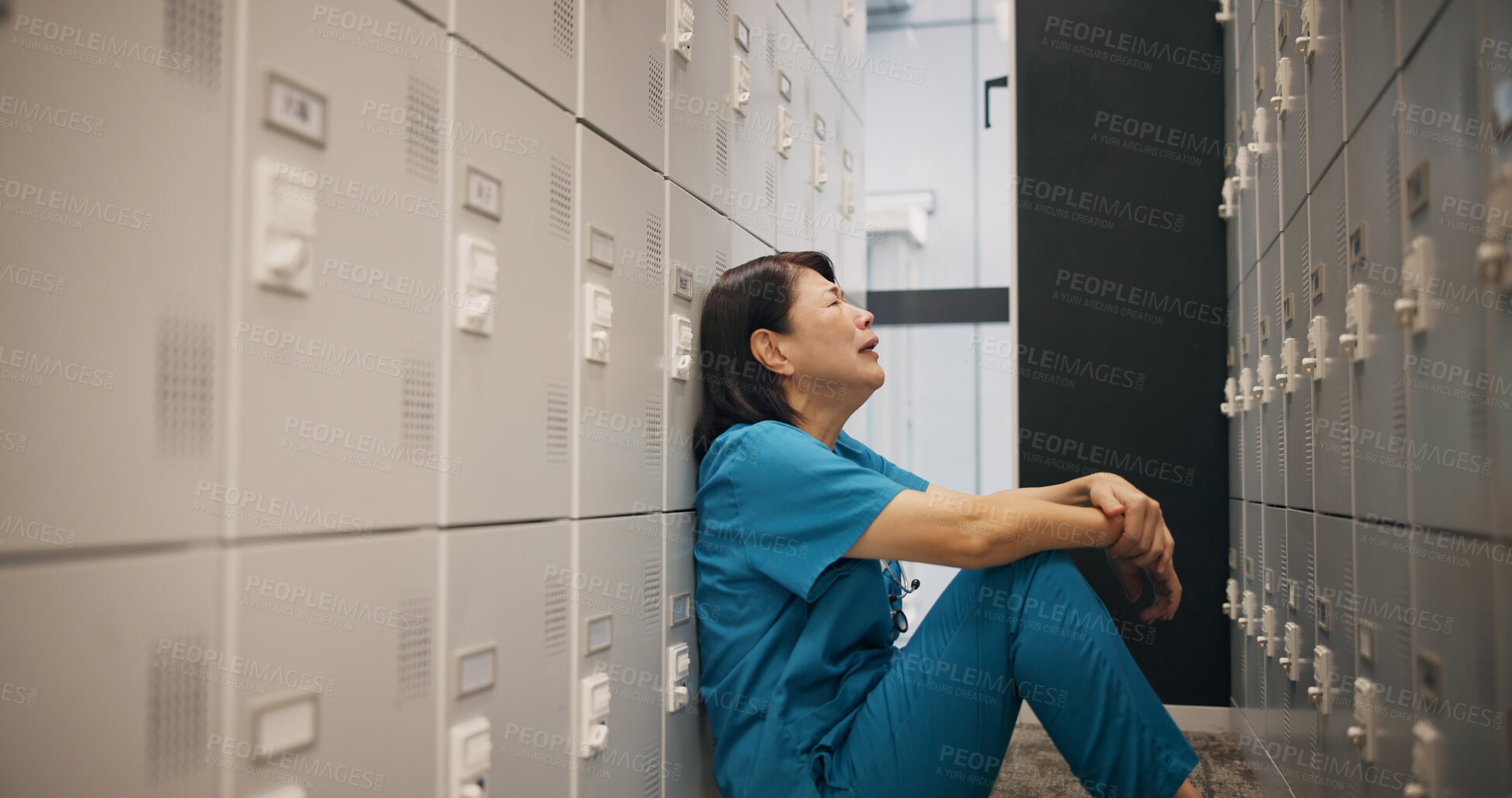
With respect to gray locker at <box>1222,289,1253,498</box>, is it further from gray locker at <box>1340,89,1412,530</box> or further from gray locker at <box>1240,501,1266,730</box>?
gray locker at <box>1340,89,1412,530</box>

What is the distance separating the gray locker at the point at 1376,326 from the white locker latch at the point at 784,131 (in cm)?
137

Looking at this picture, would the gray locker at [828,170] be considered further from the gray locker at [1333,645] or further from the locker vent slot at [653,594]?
the gray locker at [1333,645]

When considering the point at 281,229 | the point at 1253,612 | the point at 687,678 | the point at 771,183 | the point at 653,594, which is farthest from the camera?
the point at 1253,612

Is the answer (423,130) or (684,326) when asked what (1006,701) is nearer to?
(684,326)

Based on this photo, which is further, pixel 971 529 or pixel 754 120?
pixel 754 120

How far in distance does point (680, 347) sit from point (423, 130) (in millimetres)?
821

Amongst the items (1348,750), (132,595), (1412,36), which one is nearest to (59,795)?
(132,595)

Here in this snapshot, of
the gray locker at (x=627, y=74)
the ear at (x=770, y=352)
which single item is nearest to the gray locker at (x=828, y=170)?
the ear at (x=770, y=352)

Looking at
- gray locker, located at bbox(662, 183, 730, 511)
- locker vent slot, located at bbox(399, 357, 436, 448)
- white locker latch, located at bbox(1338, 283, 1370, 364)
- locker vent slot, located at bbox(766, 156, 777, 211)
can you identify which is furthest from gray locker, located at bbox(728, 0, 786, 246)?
white locker latch, located at bbox(1338, 283, 1370, 364)

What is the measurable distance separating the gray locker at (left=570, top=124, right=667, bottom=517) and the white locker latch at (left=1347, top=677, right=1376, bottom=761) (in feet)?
3.91

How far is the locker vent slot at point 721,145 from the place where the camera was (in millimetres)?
2186

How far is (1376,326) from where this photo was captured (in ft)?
4.91

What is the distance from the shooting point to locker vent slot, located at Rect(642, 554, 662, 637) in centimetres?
178

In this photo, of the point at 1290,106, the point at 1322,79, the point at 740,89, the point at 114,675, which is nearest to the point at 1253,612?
the point at 1290,106
